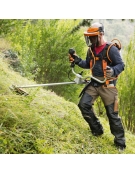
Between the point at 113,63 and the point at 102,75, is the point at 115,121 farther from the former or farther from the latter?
the point at 113,63

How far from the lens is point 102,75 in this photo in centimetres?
398

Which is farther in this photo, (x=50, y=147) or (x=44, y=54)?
(x=44, y=54)

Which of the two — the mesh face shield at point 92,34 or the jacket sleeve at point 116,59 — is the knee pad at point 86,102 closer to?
the jacket sleeve at point 116,59

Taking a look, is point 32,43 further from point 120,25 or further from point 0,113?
point 120,25

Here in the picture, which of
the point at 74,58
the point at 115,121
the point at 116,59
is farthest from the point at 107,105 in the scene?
the point at 74,58

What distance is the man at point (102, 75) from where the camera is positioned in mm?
3781

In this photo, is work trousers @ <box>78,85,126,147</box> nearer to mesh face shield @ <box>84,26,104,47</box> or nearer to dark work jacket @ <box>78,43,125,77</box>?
dark work jacket @ <box>78,43,125,77</box>

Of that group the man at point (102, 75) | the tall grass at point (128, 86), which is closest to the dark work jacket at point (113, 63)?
the man at point (102, 75)

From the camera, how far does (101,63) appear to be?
12.8ft

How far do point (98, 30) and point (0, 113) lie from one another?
1.61m


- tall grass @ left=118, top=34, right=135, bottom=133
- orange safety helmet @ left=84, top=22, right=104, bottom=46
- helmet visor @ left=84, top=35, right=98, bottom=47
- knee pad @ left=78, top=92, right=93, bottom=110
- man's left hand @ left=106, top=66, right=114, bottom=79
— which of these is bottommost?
tall grass @ left=118, top=34, right=135, bottom=133

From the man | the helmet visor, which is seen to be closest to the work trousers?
the man

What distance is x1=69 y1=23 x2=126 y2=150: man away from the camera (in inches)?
149
